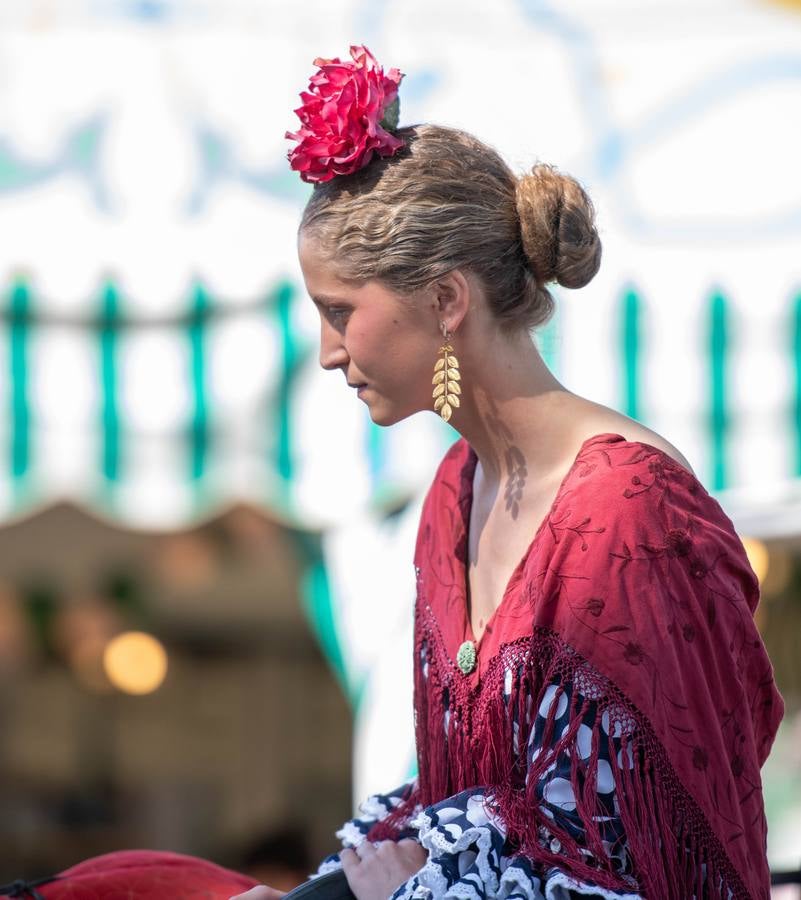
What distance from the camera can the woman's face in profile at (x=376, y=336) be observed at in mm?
1459

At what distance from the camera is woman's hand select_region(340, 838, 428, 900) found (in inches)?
55.7

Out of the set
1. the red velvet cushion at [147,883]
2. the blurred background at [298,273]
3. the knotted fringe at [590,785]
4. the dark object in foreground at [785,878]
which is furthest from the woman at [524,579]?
the blurred background at [298,273]

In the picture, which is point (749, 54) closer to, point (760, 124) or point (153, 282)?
point (760, 124)

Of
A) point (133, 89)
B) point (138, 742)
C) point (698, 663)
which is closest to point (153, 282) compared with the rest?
point (133, 89)

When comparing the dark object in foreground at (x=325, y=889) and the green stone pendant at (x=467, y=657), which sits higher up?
the green stone pendant at (x=467, y=657)

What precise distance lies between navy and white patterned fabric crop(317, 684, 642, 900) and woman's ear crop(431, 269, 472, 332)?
419 millimetres

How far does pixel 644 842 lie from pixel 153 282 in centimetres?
245

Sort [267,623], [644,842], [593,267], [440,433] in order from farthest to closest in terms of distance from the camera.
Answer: [267,623] → [440,433] → [593,267] → [644,842]

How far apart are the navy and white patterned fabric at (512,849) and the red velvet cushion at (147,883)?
396 mm

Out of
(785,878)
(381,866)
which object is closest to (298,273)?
(785,878)

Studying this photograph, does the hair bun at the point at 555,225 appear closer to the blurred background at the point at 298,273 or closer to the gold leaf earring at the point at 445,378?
the gold leaf earring at the point at 445,378

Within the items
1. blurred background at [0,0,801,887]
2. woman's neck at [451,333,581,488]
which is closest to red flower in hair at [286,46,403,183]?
woman's neck at [451,333,581,488]

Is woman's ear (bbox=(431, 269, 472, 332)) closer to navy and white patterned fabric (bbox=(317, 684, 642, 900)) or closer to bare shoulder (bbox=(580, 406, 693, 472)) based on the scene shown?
bare shoulder (bbox=(580, 406, 693, 472))

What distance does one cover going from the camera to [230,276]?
3.40 metres
